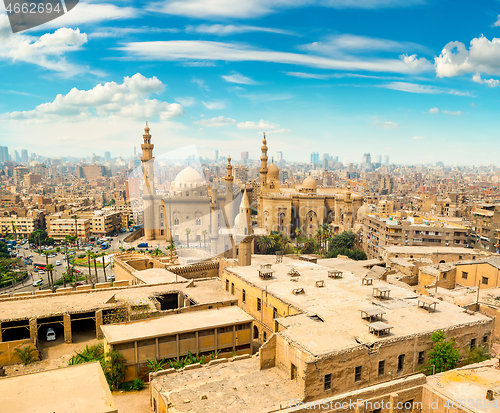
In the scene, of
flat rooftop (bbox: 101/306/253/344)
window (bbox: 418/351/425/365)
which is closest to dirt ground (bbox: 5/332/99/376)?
flat rooftop (bbox: 101/306/253/344)

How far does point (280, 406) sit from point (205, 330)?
6524 millimetres

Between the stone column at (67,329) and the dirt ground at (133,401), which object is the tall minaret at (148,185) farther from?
the dirt ground at (133,401)

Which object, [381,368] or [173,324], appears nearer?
[381,368]

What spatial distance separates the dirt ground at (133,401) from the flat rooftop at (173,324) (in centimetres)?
211

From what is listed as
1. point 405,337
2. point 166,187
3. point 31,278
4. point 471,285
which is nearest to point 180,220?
point 166,187

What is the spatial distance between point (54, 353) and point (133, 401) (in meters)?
5.81

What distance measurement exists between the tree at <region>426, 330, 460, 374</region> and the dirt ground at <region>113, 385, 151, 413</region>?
11067mm

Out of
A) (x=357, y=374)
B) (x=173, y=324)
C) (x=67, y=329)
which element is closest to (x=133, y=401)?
(x=173, y=324)

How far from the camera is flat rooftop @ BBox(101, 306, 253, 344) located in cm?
1634

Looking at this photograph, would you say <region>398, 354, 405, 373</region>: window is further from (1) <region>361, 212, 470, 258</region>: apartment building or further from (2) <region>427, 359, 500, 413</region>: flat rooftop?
(1) <region>361, 212, 470, 258</region>: apartment building

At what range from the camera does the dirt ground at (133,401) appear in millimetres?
14258

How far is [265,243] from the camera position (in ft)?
161

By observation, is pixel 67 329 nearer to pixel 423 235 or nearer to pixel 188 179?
pixel 423 235

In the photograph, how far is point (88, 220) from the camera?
2901 inches
